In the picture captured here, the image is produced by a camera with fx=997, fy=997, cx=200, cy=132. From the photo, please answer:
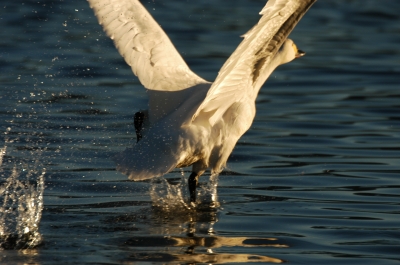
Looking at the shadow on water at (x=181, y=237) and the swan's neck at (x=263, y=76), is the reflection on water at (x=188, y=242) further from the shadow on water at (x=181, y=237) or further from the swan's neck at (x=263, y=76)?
the swan's neck at (x=263, y=76)

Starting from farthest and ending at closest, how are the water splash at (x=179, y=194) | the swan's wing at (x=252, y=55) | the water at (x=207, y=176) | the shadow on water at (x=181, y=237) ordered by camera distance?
the water splash at (x=179, y=194), the water at (x=207, y=176), the shadow on water at (x=181, y=237), the swan's wing at (x=252, y=55)

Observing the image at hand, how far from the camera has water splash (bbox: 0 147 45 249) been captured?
21.7 ft

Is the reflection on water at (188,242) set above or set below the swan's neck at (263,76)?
below

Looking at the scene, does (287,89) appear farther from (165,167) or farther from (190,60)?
(165,167)

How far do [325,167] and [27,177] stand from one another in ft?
9.32

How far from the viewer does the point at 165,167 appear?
23.9 ft

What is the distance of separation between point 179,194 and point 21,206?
1.50m

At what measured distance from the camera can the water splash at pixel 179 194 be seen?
8.05m

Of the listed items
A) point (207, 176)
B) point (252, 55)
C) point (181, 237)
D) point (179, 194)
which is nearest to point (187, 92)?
point (179, 194)

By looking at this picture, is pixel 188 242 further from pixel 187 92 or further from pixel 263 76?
pixel 263 76

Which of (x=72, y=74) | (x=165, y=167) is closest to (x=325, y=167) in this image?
(x=165, y=167)

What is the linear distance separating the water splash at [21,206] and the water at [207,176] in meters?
0.02

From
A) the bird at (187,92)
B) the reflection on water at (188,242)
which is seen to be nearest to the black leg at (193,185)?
the bird at (187,92)

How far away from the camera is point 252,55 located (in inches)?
274
